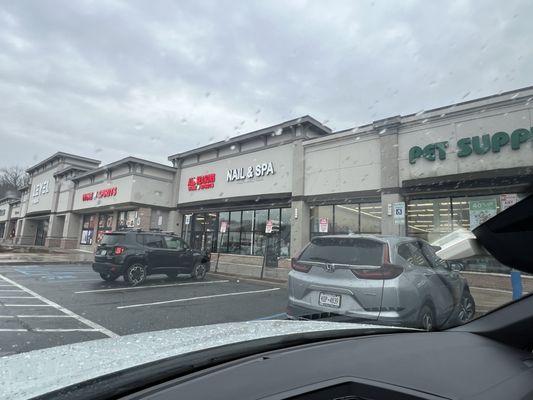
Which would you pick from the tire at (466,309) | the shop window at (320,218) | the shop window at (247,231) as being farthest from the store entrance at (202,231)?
the tire at (466,309)

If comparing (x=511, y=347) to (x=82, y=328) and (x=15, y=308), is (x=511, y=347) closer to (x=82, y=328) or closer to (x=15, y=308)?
(x=82, y=328)

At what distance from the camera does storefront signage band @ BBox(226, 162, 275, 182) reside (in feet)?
67.6

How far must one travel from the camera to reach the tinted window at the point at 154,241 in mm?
12698

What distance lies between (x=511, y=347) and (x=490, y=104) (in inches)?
527

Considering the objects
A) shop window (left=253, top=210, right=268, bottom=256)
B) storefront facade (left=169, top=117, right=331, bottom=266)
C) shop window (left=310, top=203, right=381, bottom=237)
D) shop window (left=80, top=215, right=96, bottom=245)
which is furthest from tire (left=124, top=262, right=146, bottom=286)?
shop window (left=80, top=215, right=96, bottom=245)

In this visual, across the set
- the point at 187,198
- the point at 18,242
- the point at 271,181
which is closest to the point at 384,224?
the point at 271,181

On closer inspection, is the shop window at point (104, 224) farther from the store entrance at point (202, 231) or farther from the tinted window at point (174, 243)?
the tinted window at point (174, 243)

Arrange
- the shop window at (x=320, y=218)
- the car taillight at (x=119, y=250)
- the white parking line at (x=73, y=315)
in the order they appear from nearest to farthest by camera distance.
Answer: the white parking line at (x=73, y=315) < the car taillight at (x=119, y=250) < the shop window at (x=320, y=218)

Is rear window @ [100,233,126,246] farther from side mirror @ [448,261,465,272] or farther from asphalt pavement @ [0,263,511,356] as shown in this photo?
side mirror @ [448,261,465,272]

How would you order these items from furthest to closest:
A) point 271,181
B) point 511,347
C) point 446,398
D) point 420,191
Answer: point 271,181 → point 420,191 → point 511,347 → point 446,398

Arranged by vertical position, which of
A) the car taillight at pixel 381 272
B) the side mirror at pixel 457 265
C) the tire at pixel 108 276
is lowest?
the tire at pixel 108 276

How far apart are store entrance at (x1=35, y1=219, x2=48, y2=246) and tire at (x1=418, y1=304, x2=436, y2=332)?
50.2 meters

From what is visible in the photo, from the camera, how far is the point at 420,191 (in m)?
14.4

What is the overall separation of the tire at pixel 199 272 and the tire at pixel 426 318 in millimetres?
10749
